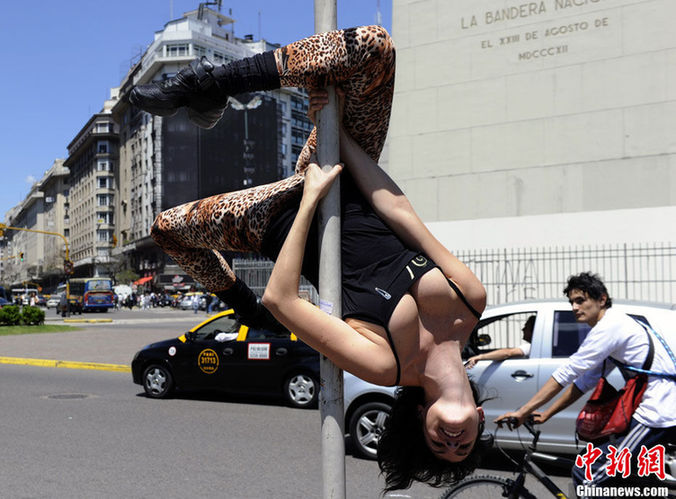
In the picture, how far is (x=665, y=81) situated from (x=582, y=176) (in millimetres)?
2597

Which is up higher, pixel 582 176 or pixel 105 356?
pixel 582 176

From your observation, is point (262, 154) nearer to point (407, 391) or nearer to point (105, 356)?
point (105, 356)

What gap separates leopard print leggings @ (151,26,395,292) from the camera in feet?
7.47

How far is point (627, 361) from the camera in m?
3.87

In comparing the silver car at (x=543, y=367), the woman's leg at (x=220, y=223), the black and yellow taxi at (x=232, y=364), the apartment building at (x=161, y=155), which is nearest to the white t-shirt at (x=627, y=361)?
the woman's leg at (x=220, y=223)

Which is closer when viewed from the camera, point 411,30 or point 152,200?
point 411,30

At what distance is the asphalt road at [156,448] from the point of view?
641 cm

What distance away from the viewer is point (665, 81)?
14945 mm

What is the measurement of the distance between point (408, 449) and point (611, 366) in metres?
2.01

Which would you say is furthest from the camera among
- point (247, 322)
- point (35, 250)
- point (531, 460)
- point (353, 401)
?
point (35, 250)

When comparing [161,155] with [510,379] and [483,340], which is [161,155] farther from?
[510,379]

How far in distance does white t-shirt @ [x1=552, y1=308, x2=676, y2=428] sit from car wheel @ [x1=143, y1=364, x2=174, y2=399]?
29.2 feet

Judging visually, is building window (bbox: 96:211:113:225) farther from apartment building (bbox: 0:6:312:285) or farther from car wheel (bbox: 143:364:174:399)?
car wheel (bbox: 143:364:174:399)

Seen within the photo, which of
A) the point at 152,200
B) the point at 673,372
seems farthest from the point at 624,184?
the point at 152,200
